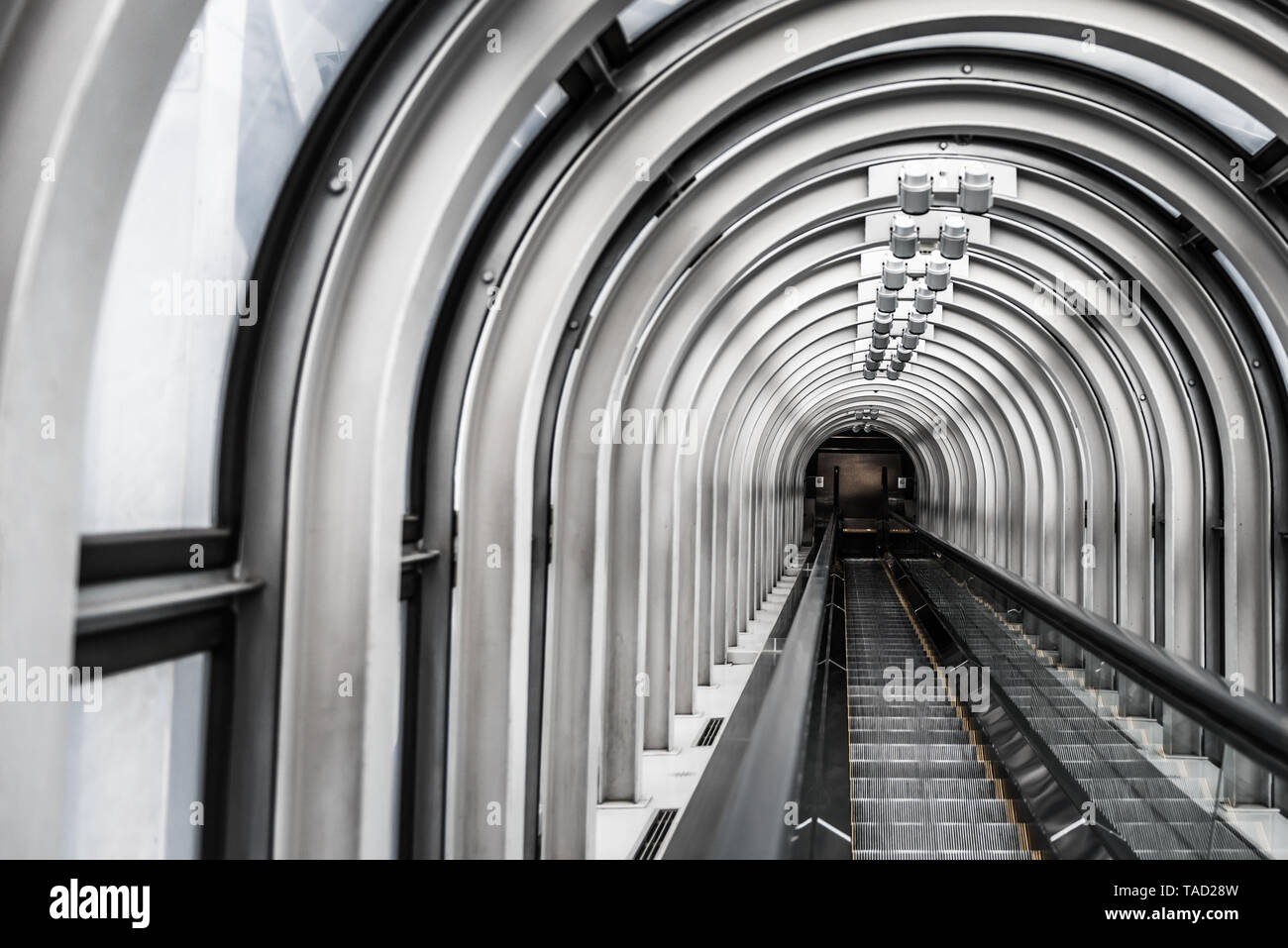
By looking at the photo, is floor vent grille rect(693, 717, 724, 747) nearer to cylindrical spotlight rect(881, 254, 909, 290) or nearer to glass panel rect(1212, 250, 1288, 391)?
cylindrical spotlight rect(881, 254, 909, 290)

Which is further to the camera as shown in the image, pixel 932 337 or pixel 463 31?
pixel 932 337

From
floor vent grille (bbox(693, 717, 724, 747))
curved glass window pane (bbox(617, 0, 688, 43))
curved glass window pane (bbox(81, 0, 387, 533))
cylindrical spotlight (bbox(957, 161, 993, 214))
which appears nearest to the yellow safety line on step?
floor vent grille (bbox(693, 717, 724, 747))

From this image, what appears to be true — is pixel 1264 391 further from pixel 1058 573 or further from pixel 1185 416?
pixel 1058 573

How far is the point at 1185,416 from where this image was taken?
10.5m

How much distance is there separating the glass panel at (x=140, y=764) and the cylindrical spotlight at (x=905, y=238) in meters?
8.11

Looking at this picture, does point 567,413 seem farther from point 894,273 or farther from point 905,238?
point 894,273

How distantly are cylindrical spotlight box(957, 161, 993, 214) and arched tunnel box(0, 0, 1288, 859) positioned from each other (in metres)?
0.04

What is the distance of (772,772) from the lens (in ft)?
10.2

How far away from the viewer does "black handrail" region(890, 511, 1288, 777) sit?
3537 millimetres

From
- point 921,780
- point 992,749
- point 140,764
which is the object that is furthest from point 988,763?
point 140,764

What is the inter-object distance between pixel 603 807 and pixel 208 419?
5.87 meters

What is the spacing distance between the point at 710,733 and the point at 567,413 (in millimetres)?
5211

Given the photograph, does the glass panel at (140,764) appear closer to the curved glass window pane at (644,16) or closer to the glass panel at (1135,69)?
the curved glass window pane at (644,16)

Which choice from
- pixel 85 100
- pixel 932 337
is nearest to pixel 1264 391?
pixel 932 337
